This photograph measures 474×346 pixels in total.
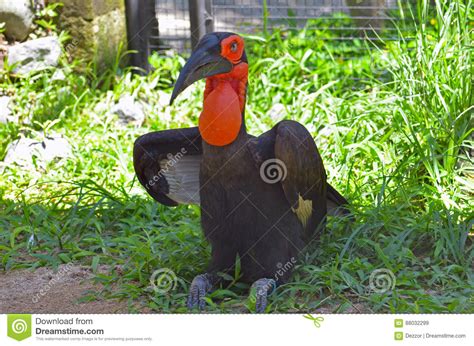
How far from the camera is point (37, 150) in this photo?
515 cm

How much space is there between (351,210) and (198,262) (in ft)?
2.40

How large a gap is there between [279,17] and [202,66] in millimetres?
3267

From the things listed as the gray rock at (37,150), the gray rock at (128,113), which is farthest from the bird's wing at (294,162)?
the gray rock at (128,113)

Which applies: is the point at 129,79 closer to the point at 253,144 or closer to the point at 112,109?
the point at 112,109

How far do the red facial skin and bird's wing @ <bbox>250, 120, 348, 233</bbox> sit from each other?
6.0 inches

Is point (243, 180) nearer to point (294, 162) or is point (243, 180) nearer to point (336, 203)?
point (294, 162)

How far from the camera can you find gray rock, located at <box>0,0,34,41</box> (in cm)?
571

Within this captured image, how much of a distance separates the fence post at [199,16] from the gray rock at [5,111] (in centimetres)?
136

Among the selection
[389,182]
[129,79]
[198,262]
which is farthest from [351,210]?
[129,79]

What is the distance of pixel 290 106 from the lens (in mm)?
5508

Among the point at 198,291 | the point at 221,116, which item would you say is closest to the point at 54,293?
the point at 198,291

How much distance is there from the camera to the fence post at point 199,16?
19.9 feet

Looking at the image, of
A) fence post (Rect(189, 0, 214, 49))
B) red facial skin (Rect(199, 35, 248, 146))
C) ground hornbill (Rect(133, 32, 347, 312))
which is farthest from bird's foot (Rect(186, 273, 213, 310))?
fence post (Rect(189, 0, 214, 49))

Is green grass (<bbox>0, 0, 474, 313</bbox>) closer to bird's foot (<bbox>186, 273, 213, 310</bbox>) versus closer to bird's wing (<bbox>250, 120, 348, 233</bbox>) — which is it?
bird's foot (<bbox>186, 273, 213, 310</bbox>)
